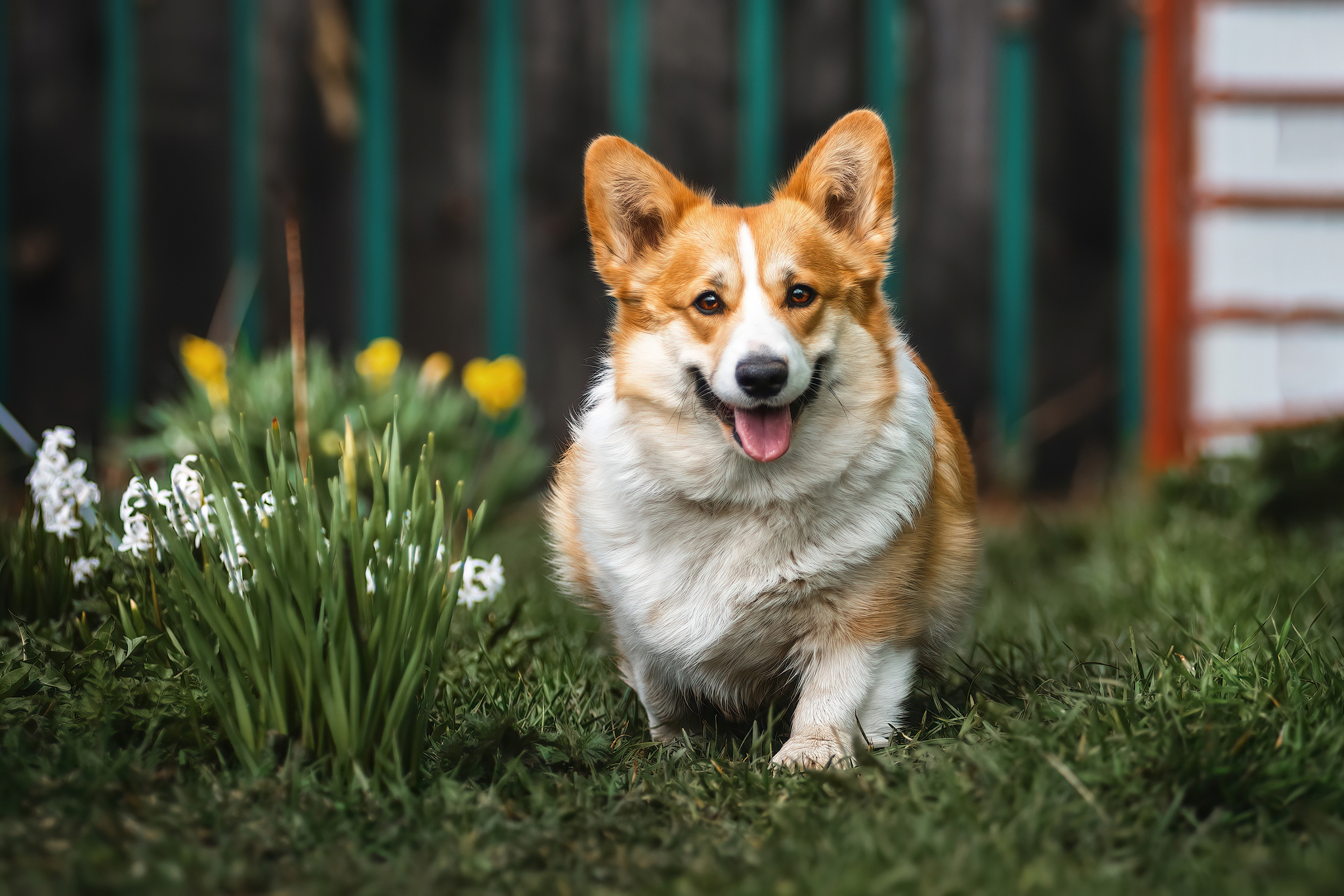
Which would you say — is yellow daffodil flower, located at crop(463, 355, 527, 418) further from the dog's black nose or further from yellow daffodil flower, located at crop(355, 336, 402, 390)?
the dog's black nose

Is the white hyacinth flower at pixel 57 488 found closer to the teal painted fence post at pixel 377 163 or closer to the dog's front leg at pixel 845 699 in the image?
the dog's front leg at pixel 845 699

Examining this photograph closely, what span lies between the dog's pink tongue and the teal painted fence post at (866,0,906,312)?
9.56ft

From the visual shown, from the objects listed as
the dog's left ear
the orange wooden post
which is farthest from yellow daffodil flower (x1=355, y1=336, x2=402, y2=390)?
the orange wooden post

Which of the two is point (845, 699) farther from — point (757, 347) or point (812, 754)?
point (757, 347)

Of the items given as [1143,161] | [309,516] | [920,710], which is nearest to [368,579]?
[309,516]

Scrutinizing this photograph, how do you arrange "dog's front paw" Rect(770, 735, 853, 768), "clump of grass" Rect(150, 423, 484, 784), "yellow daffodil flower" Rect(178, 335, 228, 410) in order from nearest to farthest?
"clump of grass" Rect(150, 423, 484, 784) → "dog's front paw" Rect(770, 735, 853, 768) → "yellow daffodil flower" Rect(178, 335, 228, 410)

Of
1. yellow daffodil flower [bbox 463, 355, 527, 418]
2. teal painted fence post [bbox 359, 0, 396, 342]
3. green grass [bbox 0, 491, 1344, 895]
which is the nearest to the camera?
green grass [bbox 0, 491, 1344, 895]

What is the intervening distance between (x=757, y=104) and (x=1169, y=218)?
1784mm

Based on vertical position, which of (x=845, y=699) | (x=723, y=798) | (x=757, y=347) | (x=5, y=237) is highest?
(x=5, y=237)

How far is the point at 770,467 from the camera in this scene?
227 cm

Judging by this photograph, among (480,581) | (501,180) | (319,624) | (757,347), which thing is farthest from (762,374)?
(501,180)

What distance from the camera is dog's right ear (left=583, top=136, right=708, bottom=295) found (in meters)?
2.42

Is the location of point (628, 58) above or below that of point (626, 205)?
above

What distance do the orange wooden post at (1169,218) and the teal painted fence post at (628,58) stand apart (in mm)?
2132
